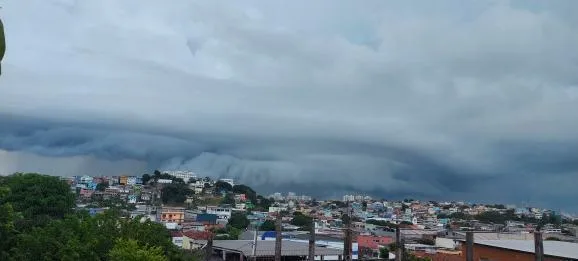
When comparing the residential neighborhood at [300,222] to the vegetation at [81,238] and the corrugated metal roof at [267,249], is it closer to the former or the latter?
the corrugated metal roof at [267,249]

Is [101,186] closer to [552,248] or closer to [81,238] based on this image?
[552,248]

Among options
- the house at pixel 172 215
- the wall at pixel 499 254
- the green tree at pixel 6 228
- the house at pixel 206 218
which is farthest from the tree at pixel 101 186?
the green tree at pixel 6 228

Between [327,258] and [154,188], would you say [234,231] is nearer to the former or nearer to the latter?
[327,258]

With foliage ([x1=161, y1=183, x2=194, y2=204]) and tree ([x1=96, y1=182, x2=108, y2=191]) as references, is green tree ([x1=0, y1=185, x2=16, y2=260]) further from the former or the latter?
tree ([x1=96, y1=182, x2=108, y2=191])

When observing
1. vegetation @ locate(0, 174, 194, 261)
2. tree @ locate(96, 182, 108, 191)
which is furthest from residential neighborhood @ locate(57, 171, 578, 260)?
vegetation @ locate(0, 174, 194, 261)

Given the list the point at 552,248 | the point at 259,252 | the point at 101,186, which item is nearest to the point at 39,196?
the point at 259,252

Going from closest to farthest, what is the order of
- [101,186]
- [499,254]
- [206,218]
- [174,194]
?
[499,254] < [206,218] < [174,194] < [101,186]

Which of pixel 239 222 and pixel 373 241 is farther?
pixel 239 222

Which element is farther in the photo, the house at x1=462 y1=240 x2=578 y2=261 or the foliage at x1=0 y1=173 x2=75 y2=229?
the foliage at x1=0 y1=173 x2=75 y2=229
